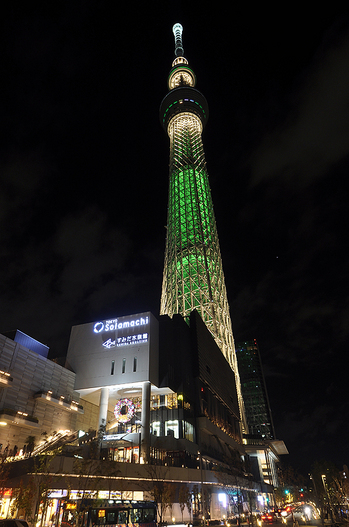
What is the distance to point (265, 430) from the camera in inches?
6284

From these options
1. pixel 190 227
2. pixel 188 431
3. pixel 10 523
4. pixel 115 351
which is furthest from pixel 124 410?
pixel 190 227

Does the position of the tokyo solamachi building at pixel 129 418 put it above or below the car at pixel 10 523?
above

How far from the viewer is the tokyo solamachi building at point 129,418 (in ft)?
89.6

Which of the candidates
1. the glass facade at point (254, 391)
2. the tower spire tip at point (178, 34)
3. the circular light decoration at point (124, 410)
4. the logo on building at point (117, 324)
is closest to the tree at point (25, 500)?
the circular light decoration at point (124, 410)

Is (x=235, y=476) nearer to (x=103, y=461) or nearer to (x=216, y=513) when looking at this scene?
(x=216, y=513)

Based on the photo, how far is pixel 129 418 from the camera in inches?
1679

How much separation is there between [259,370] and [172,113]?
12786cm

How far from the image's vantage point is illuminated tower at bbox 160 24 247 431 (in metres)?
77.8

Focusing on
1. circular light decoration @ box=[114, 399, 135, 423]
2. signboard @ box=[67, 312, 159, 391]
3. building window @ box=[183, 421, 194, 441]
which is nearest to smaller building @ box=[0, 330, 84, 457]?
signboard @ box=[67, 312, 159, 391]

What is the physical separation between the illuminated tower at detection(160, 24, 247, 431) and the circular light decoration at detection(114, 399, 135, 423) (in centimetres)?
3130

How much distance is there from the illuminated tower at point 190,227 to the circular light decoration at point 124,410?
103 ft

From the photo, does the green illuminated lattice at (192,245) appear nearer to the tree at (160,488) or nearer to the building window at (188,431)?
the building window at (188,431)

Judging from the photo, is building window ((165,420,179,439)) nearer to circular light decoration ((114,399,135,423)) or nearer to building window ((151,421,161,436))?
building window ((151,421,161,436))

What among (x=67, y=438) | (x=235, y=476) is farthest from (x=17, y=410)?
(x=235, y=476)
